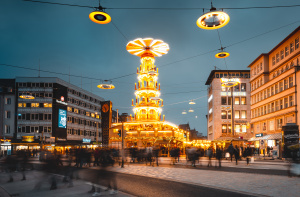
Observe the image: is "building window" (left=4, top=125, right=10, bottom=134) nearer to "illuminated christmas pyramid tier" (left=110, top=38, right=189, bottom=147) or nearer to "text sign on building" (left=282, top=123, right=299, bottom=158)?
"illuminated christmas pyramid tier" (left=110, top=38, right=189, bottom=147)

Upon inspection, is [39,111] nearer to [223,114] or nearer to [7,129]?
[7,129]

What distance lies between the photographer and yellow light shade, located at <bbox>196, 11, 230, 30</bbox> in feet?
43.9

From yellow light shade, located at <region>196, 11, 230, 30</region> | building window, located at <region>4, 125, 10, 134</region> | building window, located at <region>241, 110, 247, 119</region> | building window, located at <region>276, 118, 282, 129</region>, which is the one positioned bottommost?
building window, located at <region>4, 125, 10, 134</region>

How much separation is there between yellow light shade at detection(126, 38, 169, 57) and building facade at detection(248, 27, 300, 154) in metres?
18.9

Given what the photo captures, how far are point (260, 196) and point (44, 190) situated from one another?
7.88 metres

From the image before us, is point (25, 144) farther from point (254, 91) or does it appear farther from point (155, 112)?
point (254, 91)

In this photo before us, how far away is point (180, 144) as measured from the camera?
45.6 metres

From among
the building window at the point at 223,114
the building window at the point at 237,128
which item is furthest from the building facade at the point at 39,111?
the building window at the point at 237,128

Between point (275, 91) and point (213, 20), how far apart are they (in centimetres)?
3881

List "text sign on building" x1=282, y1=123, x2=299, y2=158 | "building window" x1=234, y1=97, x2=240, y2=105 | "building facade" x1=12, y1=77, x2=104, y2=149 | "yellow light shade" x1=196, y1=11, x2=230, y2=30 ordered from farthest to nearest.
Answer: "building window" x1=234, y1=97, x2=240, y2=105, "building facade" x1=12, y1=77, x2=104, y2=149, "text sign on building" x1=282, y1=123, x2=299, y2=158, "yellow light shade" x1=196, y1=11, x2=230, y2=30

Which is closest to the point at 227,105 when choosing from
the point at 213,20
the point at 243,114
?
the point at 243,114

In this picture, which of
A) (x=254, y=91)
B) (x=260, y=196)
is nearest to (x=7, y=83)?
(x=254, y=91)

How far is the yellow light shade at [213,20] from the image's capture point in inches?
527

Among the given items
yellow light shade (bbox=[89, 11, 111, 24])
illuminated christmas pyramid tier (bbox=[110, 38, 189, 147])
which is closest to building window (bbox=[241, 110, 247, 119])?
illuminated christmas pyramid tier (bbox=[110, 38, 189, 147])
